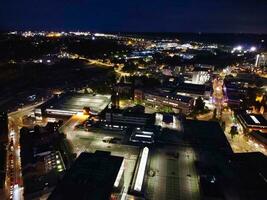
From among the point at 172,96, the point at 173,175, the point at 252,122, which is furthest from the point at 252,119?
the point at 173,175

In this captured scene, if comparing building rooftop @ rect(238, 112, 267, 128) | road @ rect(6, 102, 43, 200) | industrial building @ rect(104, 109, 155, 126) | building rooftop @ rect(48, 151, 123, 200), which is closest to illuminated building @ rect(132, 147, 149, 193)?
building rooftop @ rect(48, 151, 123, 200)

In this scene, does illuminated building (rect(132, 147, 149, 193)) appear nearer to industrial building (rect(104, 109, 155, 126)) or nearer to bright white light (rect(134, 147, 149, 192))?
bright white light (rect(134, 147, 149, 192))

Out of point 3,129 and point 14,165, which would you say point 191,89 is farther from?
point 14,165

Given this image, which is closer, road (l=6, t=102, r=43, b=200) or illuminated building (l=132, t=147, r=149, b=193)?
illuminated building (l=132, t=147, r=149, b=193)

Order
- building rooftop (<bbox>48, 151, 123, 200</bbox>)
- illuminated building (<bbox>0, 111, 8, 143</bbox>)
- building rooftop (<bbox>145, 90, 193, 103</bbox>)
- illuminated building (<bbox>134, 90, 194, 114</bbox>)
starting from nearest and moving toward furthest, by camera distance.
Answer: building rooftop (<bbox>48, 151, 123, 200</bbox>)
illuminated building (<bbox>0, 111, 8, 143</bbox>)
illuminated building (<bbox>134, 90, 194, 114</bbox>)
building rooftop (<bbox>145, 90, 193, 103</bbox>)

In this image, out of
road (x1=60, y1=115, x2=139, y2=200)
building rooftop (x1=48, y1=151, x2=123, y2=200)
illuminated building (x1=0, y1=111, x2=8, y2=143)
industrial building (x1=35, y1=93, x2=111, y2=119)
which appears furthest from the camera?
industrial building (x1=35, y1=93, x2=111, y2=119)

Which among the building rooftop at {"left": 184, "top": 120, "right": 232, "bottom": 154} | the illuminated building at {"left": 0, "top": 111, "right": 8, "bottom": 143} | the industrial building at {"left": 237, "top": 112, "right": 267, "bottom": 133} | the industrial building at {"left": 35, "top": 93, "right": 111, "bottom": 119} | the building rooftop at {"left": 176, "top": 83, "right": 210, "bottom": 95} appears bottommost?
the illuminated building at {"left": 0, "top": 111, "right": 8, "bottom": 143}

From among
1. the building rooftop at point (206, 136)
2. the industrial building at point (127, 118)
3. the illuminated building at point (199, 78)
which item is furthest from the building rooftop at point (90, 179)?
the illuminated building at point (199, 78)
